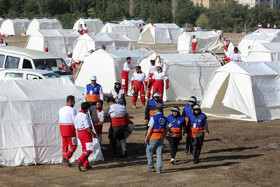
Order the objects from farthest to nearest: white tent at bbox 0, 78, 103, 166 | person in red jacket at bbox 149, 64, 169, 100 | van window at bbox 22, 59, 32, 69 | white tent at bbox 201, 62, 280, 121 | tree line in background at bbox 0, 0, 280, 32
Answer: tree line in background at bbox 0, 0, 280, 32 < van window at bbox 22, 59, 32, 69 < person in red jacket at bbox 149, 64, 169, 100 < white tent at bbox 201, 62, 280, 121 < white tent at bbox 0, 78, 103, 166

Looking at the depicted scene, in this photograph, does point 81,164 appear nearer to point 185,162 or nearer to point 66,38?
point 185,162

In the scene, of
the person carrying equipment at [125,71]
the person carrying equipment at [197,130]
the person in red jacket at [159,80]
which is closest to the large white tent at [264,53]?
the person carrying equipment at [125,71]

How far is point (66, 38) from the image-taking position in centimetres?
3528

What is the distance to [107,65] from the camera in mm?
21938

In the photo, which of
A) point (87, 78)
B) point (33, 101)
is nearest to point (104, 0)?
point (87, 78)

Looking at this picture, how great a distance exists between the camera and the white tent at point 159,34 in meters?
46.9

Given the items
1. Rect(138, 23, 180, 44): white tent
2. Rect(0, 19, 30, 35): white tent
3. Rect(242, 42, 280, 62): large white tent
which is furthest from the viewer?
Rect(0, 19, 30, 35): white tent

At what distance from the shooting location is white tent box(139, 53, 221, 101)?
2038 centimetres

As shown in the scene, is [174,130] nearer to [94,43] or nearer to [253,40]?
[94,43]

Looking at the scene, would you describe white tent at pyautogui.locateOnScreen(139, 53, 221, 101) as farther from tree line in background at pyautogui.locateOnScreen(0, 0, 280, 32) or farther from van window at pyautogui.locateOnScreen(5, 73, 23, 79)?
tree line in background at pyautogui.locateOnScreen(0, 0, 280, 32)

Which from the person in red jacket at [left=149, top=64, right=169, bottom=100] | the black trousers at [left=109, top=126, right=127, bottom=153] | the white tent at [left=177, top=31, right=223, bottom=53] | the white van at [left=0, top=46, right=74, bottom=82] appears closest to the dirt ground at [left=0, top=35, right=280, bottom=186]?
the black trousers at [left=109, top=126, right=127, bottom=153]

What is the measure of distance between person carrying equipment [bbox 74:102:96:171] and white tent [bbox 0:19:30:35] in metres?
46.9

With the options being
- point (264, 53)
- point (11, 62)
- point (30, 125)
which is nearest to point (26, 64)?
point (11, 62)

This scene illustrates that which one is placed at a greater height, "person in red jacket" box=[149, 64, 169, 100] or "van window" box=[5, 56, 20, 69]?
"van window" box=[5, 56, 20, 69]
